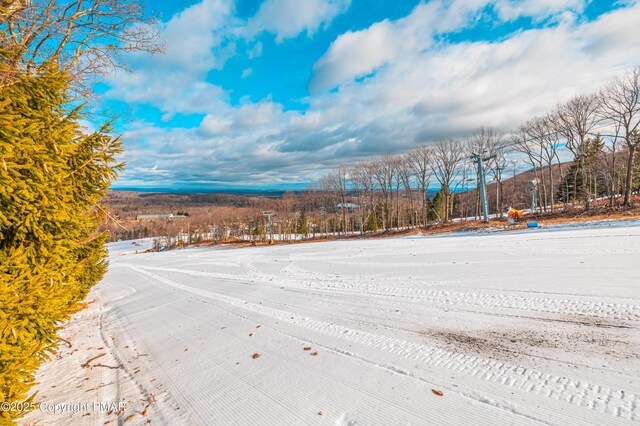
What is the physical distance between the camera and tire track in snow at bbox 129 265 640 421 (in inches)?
102

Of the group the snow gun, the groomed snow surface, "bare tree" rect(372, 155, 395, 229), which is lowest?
the groomed snow surface

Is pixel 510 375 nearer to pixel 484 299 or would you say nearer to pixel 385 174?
pixel 484 299

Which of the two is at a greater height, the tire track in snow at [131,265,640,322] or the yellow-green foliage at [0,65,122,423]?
the yellow-green foliage at [0,65,122,423]

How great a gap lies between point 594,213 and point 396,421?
2449 centimetres

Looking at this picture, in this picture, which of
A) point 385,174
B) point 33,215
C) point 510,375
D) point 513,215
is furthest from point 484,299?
point 385,174

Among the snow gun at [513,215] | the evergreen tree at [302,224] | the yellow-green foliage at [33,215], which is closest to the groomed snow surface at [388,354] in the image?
the yellow-green foliage at [33,215]

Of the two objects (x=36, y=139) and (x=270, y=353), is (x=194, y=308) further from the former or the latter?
(x=36, y=139)

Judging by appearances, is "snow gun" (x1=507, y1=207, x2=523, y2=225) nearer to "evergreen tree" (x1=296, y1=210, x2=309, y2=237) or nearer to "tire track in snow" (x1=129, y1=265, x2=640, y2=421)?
"tire track in snow" (x1=129, y1=265, x2=640, y2=421)

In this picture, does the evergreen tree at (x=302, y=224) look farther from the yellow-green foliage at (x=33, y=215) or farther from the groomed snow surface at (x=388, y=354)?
the yellow-green foliage at (x=33, y=215)

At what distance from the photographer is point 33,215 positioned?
3.50 m

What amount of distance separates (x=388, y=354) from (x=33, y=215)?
485 centimetres

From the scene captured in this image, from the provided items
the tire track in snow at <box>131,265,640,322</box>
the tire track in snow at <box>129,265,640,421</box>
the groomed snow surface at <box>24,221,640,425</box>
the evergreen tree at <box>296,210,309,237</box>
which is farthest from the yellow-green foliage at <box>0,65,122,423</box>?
the evergreen tree at <box>296,210,309,237</box>

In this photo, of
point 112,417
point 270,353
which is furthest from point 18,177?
point 270,353

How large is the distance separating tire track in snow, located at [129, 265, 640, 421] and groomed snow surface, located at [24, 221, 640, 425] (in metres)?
0.02
